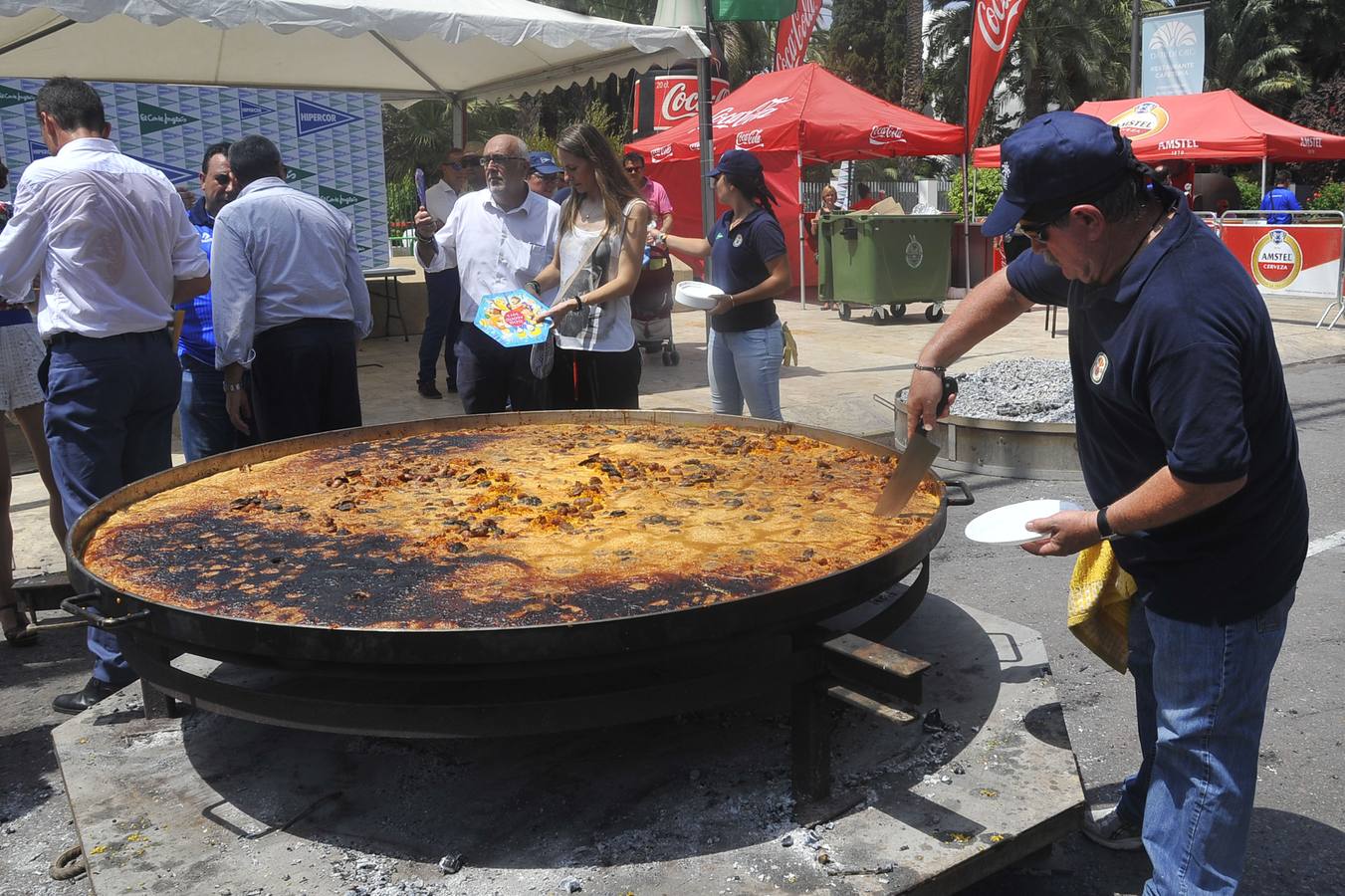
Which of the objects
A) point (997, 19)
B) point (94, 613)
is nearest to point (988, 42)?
point (997, 19)

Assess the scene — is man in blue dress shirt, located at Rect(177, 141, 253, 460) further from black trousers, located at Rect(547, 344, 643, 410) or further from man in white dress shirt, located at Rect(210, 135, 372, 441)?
black trousers, located at Rect(547, 344, 643, 410)

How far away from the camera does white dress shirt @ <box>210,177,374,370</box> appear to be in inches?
185

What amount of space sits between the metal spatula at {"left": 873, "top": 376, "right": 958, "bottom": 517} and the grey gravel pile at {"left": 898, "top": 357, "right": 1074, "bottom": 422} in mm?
4241

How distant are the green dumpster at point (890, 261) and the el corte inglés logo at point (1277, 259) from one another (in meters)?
4.85

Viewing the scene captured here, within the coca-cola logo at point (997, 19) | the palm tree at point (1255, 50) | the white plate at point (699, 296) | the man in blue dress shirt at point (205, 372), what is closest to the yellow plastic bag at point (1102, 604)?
the white plate at point (699, 296)

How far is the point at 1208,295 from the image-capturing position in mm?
2119

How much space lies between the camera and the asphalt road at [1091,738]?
10.2 ft

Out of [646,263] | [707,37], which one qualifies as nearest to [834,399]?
[646,263]

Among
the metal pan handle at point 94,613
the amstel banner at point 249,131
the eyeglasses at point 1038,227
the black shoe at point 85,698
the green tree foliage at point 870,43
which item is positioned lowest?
the black shoe at point 85,698

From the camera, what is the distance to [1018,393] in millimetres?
7938

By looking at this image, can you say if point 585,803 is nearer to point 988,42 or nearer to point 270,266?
point 270,266

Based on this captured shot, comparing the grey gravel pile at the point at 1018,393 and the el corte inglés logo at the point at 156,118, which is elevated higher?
the el corte inglés logo at the point at 156,118

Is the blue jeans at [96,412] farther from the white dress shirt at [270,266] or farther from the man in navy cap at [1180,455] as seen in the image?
the man in navy cap at [1180,455]

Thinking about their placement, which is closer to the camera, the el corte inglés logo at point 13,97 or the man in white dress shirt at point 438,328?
the man in white dress shirt at point 438,328
